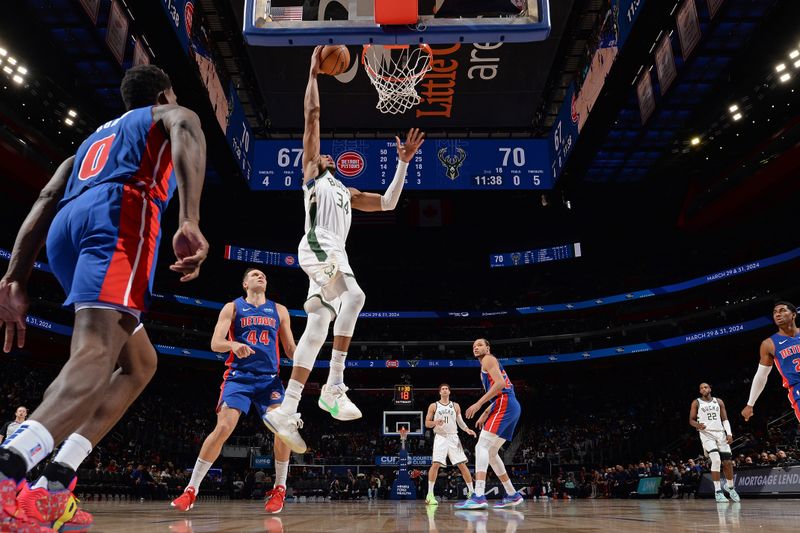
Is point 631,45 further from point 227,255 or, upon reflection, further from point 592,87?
point 227,255

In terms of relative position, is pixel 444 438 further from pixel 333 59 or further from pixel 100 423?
pixel 100 423

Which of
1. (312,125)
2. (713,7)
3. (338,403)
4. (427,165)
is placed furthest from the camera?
(427,165)

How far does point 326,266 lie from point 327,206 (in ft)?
1.75

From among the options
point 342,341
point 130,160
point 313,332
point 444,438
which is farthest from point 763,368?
point 130,160

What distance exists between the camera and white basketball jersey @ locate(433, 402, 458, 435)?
10366mm

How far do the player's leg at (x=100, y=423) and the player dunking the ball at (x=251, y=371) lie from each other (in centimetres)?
229

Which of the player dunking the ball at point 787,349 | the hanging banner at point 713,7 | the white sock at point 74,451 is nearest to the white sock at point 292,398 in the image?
the white sock at point 74,451

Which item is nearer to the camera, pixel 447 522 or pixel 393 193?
pixel 447 522

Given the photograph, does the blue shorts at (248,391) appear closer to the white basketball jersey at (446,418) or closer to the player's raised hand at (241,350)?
the player's raised hand at (241,350)

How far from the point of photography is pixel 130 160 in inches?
100

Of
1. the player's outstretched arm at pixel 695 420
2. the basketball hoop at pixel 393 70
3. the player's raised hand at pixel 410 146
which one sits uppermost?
the basketball hoop at pixel 393 70

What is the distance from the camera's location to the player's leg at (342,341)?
433 cm

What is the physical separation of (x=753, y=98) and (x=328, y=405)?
58.3ft

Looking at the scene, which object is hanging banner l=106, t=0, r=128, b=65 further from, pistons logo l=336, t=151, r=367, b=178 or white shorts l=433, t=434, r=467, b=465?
white shorts l=433, t=434, r=467, b=465
